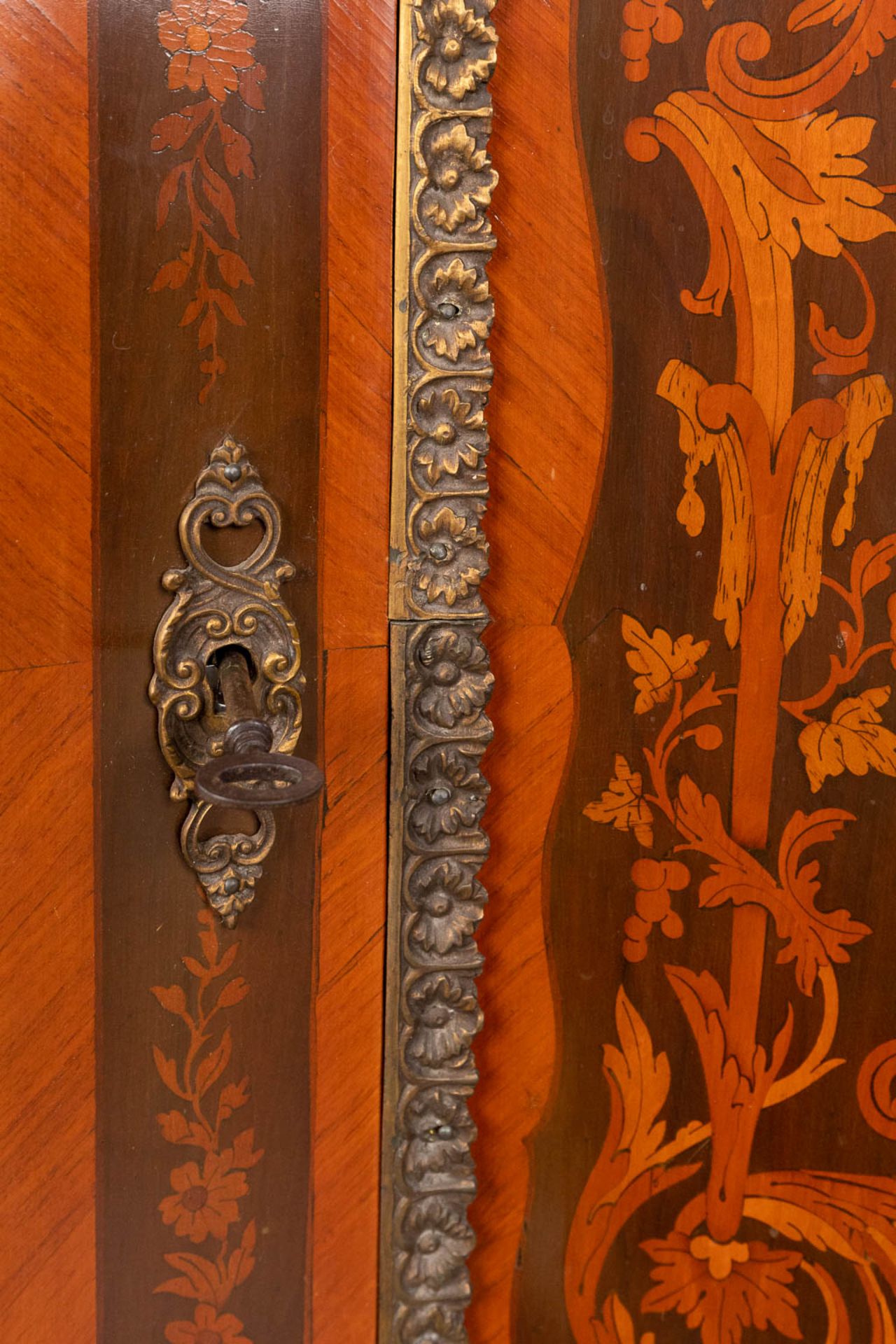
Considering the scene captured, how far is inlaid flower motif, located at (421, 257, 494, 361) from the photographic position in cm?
67

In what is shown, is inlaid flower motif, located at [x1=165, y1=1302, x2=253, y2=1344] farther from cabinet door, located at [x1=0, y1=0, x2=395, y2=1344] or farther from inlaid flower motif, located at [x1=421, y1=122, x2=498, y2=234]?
inlaid flower motif, located at [x1=421, y1=122, x2=498, y2=234]

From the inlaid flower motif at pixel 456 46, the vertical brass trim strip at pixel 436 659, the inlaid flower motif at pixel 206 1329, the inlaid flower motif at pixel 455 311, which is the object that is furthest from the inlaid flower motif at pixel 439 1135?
the inlaid flower motif at pixel 456 46

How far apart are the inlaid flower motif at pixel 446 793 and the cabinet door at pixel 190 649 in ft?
0.09

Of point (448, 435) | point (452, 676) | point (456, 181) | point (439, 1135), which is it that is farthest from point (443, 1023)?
point (456, 181)

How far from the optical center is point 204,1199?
708 millimetres

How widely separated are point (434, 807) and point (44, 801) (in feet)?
0.70

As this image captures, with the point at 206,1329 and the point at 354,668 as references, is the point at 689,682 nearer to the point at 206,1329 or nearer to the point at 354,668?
the point at 354,668

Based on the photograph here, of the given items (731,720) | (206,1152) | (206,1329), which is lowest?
(206,1329)

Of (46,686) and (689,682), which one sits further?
(689,682)

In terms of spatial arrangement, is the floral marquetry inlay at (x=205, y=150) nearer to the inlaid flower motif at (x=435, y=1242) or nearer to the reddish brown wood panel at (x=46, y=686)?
the reddish brown wood panel at (x=46, y=686)

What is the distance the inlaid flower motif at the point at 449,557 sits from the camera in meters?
0.69

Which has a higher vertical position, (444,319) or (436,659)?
(444,319)

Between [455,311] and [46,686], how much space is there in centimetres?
29

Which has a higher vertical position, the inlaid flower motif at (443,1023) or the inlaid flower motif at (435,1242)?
the inlaid flower motif at (443,1023)
